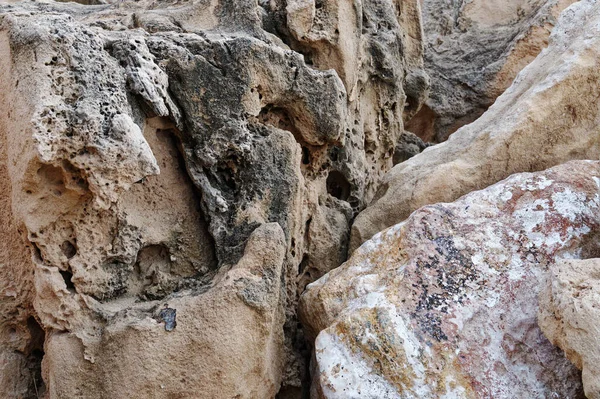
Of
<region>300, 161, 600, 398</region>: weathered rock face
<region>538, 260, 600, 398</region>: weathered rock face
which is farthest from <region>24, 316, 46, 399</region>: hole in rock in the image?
<region>538, 260, 600, 398</region>: weathered rock face

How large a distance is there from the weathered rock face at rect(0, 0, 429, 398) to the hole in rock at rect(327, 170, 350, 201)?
0.06 meters

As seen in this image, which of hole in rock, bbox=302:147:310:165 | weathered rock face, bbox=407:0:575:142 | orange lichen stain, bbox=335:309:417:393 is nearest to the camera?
orange lichen stain, bbox=335:309:417:393

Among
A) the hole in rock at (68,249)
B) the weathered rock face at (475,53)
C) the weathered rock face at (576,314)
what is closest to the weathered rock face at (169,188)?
the hole in rock at (68,249)

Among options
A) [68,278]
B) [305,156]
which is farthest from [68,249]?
[305,156]

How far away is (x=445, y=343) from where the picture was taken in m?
2.06

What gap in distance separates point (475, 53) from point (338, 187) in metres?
1.75

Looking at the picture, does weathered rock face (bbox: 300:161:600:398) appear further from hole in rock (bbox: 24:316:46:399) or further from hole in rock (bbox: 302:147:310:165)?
hole in rock (bbox: 24:316:46:399)

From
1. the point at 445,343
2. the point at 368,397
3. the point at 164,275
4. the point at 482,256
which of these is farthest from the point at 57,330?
the point at 482,256

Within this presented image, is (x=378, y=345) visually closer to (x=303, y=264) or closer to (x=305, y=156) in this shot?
(x=303, y=264)

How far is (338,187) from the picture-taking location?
123 inches

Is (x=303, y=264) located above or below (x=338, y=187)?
below

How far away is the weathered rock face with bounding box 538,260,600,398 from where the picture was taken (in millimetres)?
1796

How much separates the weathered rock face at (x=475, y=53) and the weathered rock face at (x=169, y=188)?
4.49 ft

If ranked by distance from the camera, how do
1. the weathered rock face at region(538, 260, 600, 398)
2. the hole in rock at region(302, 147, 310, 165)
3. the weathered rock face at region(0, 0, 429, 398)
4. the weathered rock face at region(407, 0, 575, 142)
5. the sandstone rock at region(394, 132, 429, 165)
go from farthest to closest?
the weathered rock face at region(407, 0, 575, 142)
the sandstone rock at region(394, 132, 429, 165)
the hole in rock at region(302, 147, 310, 165)
the weathered rock face at region(0, 0, 429, 398)
the weathered rock face at region(538, 260, 600, 398)
